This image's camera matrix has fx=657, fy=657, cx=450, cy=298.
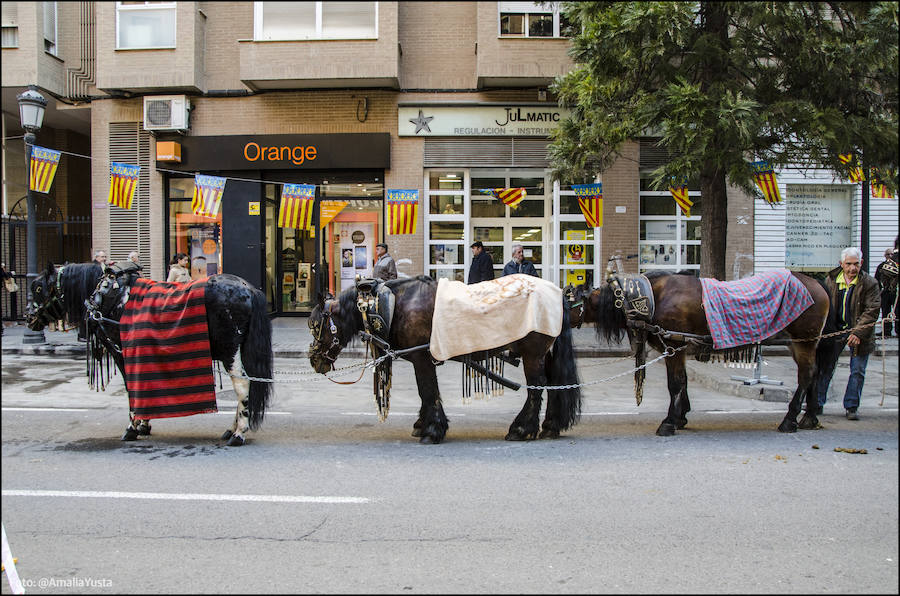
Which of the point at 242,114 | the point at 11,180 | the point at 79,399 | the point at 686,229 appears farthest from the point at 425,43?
the point at 11,180

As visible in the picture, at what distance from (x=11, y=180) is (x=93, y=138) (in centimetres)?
463

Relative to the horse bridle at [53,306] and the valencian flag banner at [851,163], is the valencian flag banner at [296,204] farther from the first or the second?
the valencian flag banner at [851,163]

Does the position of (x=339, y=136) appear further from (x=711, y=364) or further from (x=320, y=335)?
(x=320, y=335)

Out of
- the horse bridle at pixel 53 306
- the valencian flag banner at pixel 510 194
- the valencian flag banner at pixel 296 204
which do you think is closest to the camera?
the horse bridle at pixel 53 306

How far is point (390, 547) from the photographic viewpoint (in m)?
4.25

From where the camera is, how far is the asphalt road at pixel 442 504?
3.91 m

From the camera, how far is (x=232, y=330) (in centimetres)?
679

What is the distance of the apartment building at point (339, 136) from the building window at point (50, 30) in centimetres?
8

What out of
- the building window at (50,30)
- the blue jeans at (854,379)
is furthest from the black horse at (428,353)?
the building window at (50,30)

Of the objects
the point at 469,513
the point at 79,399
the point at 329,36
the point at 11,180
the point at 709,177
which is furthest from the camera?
the point at 11,180

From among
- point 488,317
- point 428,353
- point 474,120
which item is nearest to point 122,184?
point 474,120

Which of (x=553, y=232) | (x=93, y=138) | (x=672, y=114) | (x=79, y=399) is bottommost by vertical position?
(x=79, y=399)

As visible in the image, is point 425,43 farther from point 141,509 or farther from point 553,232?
point 141,509

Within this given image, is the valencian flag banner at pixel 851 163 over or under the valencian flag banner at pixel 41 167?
under
